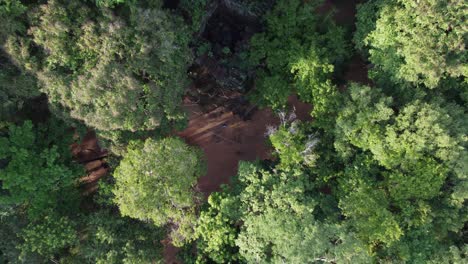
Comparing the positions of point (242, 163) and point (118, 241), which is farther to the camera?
point (242, 163)

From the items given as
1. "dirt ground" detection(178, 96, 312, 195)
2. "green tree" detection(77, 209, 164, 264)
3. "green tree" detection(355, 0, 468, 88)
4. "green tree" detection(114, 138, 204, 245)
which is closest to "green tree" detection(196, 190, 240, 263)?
"green tree" detection(114, 138, 204, 245)

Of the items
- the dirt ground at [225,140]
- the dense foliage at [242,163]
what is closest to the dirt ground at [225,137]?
the dirt ground at [225,140]

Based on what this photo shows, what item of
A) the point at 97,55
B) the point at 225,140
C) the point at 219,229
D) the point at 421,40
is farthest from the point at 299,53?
the point at 97,55

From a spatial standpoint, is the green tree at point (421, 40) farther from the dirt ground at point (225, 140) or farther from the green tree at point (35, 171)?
the green tree at point (35, 171)

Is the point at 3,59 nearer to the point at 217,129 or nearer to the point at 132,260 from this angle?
the point at 132,260

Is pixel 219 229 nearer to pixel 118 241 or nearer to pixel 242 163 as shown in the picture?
pixel 242 163

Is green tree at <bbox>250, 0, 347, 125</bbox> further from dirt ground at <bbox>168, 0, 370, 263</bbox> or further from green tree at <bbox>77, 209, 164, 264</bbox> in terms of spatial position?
green tree at <bbox>77, 209, 164, 264</bbox>
